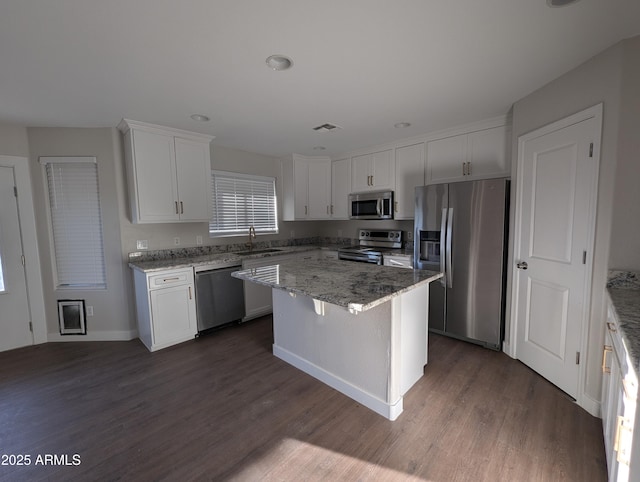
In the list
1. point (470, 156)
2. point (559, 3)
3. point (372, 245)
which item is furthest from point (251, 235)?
point (559, 3)

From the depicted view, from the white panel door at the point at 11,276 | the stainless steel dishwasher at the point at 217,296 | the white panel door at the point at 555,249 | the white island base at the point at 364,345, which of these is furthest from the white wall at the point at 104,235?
the white panel door at the point at 555,249

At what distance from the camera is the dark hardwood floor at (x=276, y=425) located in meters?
1.55

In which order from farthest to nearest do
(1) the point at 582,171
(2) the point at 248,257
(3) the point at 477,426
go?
(2) the point at 248,257 → (1) the point at 582,171 → (3) the point at 477,426

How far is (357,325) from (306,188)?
2.98 meters

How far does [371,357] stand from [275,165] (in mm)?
3529

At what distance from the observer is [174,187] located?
3277 millimetres

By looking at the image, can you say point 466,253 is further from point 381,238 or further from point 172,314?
point 172,314

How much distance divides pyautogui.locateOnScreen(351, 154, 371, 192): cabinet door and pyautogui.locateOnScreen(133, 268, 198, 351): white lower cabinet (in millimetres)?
2627

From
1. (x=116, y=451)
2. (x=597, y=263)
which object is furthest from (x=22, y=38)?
(x=597, y=263)

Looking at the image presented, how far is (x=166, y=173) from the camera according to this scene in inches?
126

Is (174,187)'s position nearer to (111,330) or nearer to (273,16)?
(111,330)

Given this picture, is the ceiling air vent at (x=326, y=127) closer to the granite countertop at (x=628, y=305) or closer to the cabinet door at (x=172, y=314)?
the cabinet door at (x=172, y=314)

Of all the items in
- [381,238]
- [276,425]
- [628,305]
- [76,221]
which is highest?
[76,221]

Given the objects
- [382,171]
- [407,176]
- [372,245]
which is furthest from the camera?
[372,245]
